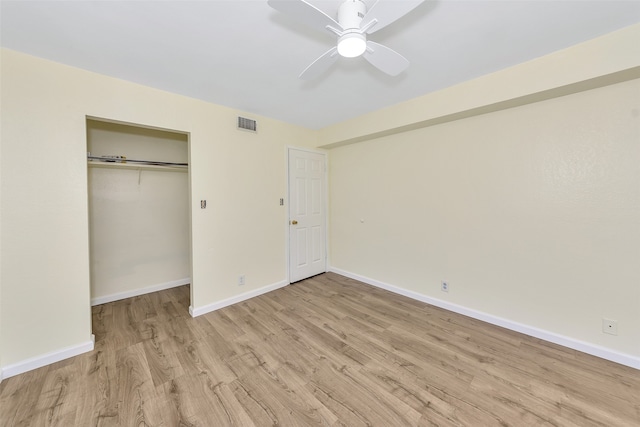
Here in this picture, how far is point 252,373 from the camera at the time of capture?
189 centimetres

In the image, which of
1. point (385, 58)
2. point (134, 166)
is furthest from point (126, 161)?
point (385, 58)

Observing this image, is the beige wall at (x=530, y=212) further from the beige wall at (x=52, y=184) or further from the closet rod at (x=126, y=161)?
the closet rod at (x=126, y=161)

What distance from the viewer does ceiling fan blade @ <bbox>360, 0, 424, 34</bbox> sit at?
3.87 feet

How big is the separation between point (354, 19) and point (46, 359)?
3515 millimetres

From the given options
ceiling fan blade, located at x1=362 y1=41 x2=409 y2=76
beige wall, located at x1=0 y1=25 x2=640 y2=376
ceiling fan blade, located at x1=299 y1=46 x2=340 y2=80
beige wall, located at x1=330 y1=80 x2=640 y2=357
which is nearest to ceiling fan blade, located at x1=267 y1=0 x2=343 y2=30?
ceiling fan blade, located at x1=299 y1=46 x2=340 y2=80

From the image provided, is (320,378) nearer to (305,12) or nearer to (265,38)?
(305,12)

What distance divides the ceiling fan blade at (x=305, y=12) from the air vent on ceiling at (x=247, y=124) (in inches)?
77.9

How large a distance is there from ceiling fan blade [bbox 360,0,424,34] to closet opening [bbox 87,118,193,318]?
2.44 meters

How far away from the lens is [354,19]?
4.55ft

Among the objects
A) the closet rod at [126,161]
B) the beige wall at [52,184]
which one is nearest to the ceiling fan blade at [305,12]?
the beige wall at [52,184]

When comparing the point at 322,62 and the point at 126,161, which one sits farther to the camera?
the point at 126,161

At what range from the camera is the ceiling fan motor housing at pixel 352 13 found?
1376 millimetres

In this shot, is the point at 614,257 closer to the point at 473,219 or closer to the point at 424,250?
the point at 473,219

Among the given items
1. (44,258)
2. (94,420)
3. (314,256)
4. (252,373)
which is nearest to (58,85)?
(44,258)
